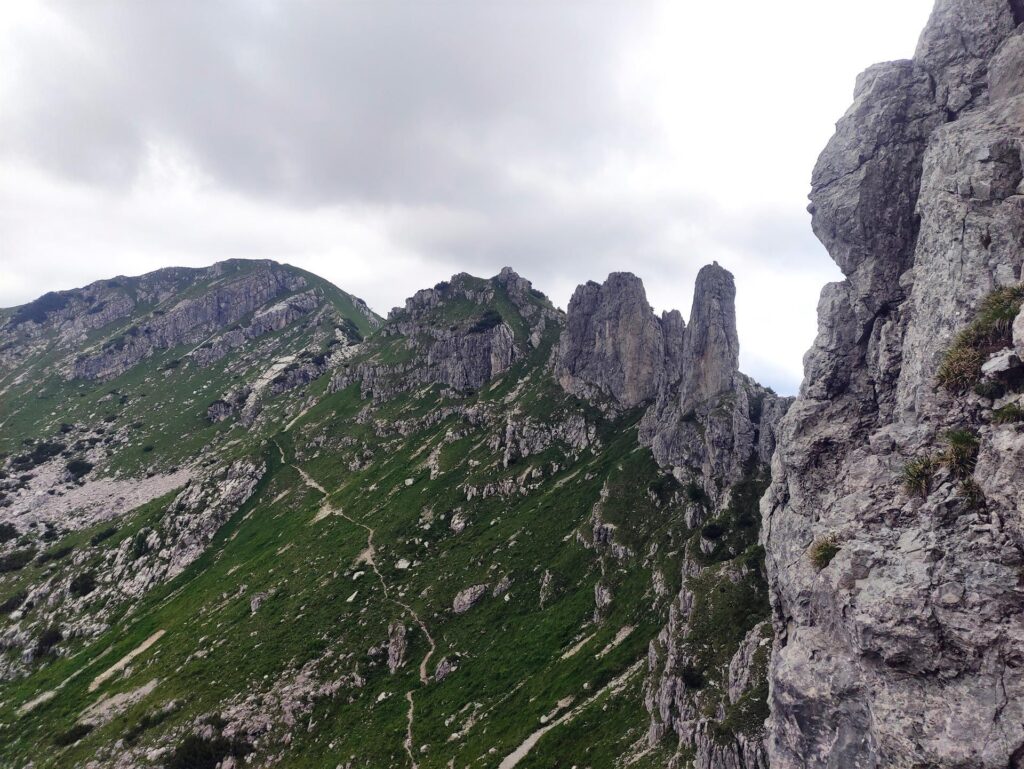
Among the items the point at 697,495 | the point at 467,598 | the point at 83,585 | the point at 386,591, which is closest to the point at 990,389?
the point at 697,495

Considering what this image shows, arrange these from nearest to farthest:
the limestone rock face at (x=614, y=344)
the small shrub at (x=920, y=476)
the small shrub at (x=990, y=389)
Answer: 1. the small shrub at (x=990, y=389)
2. the small shrub at (x=920, y=476)
3. the limestone rock face at (x=614, y=344)

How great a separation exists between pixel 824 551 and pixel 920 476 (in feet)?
17.6

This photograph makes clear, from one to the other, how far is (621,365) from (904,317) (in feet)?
380

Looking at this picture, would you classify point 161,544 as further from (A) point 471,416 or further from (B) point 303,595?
(A) point 471,416

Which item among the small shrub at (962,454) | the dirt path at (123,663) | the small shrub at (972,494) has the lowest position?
the dirt path at (123,663)

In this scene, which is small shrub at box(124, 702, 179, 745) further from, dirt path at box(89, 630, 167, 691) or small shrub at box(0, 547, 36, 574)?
small shrub at box(0, 547, 36, 574)

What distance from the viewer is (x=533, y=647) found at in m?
80.4

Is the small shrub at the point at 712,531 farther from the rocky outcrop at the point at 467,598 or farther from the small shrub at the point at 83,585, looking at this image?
the small shrub at the point at 83,585

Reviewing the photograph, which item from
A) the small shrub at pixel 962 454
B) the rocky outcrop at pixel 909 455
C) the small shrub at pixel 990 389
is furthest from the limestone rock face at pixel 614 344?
the small shrub at pixel 962 454

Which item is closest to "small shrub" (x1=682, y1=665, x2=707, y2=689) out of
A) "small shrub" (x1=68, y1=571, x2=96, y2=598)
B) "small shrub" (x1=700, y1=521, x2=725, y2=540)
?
"small shrub" (x1=700, y1=521, x2=725, y2=540)

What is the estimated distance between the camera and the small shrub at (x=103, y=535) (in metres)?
151

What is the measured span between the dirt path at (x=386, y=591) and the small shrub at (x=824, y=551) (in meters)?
65.1

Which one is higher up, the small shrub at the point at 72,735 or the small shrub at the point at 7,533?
the small shrub at the point at 7,533

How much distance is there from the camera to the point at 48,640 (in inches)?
4700
